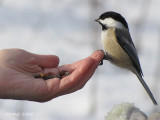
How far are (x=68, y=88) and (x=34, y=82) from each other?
0.60 ft

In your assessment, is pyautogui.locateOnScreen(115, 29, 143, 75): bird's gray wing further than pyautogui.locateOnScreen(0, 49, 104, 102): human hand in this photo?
Yes

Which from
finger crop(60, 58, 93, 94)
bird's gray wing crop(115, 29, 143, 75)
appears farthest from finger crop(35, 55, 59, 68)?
bird's gray wing crop(115, 29, 143, 75)

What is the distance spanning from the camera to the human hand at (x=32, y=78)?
5.19ft

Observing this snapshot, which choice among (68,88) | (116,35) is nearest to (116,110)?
(68,88)

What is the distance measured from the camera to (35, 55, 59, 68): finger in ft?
6.14

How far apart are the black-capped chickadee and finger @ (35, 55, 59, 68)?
1.21 feet

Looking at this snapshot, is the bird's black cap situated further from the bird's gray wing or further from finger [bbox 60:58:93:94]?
finger [bbox 60:58:93:94]

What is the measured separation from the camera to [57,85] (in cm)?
158

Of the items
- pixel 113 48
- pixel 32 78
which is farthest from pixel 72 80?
pixel 113 48

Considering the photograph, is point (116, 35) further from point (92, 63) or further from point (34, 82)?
point (34, 82)

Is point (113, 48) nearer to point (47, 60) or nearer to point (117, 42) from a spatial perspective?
point (117, 42)

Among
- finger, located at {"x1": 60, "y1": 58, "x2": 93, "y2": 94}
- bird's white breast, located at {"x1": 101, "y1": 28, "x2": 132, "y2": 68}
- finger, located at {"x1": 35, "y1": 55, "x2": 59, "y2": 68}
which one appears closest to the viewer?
finger, located at {"x1": 60, "y1": 58, "x2": 93, "y2": 94}

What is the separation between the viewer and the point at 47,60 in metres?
1.88

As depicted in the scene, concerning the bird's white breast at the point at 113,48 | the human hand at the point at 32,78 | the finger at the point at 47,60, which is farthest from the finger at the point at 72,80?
the bird's white breast at the point at 113,48
